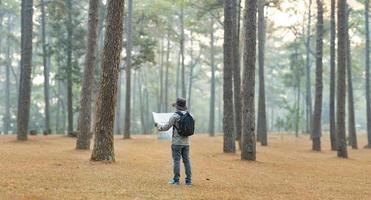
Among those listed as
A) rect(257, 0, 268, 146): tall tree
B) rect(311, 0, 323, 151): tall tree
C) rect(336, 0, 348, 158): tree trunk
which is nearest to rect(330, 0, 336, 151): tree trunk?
rect(311, 0, 323, 151): tall tree

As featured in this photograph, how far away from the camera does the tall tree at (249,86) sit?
18.8 metres

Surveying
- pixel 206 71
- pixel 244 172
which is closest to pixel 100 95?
pixel 244 172

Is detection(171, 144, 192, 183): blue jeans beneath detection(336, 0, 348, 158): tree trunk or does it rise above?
beneath

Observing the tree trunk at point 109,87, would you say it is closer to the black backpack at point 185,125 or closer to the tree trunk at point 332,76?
the black backpack at point 185,125

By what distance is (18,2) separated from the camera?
5091 cm

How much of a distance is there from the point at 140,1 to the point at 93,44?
20.4 m

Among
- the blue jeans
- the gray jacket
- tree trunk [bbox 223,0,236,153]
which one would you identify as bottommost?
the blue jeans

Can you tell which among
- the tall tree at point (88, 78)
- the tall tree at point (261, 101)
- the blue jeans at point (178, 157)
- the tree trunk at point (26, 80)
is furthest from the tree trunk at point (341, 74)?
the tree trunk at point (26, 80)

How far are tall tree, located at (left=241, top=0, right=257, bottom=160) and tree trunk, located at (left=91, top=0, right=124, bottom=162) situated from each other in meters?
5.06

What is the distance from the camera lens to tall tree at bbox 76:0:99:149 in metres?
21.5

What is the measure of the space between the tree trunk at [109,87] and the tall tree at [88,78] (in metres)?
5.83

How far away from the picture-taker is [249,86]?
18906mm

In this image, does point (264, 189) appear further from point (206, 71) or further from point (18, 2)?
point (206, 71)

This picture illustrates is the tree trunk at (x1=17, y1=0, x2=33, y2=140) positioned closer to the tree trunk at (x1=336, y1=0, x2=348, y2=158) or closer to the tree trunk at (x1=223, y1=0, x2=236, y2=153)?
the tree trunk at (x1=223, y1=0, x2=236, y2=153)
